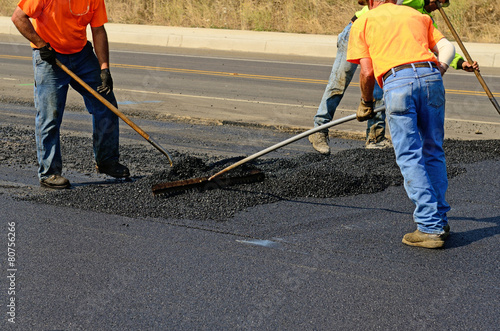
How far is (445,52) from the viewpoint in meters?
4.51

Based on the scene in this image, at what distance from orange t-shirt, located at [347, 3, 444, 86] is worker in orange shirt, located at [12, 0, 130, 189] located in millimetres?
2544

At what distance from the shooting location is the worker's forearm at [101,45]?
6.10 metres

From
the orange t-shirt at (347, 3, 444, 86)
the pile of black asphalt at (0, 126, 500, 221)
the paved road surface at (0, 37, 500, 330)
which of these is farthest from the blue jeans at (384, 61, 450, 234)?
the pile of black asphalt at (0, 126, 500, 221)

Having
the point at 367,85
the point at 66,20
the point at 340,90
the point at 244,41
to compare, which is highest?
the point at 66,20

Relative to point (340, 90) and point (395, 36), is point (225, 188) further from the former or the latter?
point (340, 90)

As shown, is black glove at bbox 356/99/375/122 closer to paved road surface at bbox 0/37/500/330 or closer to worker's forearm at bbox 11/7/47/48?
paved road surface at bbox 0/37/500/330

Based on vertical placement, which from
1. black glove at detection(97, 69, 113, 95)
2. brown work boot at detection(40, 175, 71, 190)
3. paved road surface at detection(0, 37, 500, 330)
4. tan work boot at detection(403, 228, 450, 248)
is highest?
black glove at detection(97, 69, 113, 95)

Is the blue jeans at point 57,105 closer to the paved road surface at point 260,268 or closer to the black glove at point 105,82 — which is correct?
the black glove at point 105,82

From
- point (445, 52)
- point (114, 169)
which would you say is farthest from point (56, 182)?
point (445, 52)

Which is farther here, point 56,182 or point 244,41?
point 244,41

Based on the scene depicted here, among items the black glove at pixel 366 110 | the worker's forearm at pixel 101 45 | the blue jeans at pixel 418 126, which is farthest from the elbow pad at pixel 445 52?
the worker's forearm at pixel 101 45

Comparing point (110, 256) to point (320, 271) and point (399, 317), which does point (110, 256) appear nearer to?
point (320, 271)

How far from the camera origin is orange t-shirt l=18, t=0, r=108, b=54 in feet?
19.1

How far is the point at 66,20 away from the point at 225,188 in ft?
6.52
